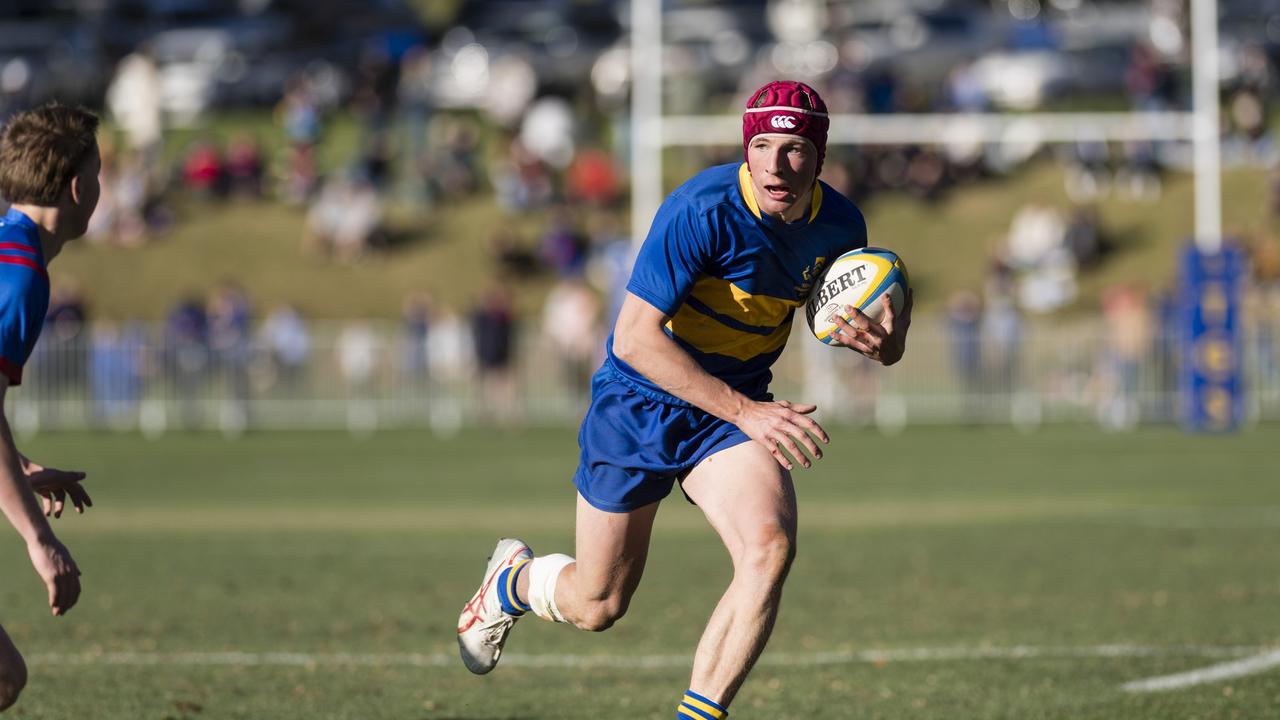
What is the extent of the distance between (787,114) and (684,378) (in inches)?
37.8

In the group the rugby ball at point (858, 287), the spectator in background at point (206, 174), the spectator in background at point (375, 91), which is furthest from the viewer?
the spectator in background at point (375, 91)

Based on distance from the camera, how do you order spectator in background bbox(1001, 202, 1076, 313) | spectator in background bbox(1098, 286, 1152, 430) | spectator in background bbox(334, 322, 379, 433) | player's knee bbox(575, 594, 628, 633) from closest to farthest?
player's knee bbox(575, 594, 628, 633), spectator in background bbox(1098, 286, 1152, 430), spectator in background bbox(334, 322, 379, 433), spectator in background bbox(1001, 202, 1076, 313)

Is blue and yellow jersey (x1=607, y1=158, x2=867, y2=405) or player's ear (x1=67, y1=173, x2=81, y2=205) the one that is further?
blue and yellow jersey (x1=607, y1=158, x2=867, y2=405)

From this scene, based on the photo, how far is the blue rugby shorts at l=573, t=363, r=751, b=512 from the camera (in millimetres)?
6613

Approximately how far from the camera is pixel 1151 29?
123 ft

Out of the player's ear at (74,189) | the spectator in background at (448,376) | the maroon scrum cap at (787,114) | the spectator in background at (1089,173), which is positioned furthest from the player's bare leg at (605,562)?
the spectator in background at (1089,173)

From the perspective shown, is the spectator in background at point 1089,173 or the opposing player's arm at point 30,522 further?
the spectator in background at point 1089,173

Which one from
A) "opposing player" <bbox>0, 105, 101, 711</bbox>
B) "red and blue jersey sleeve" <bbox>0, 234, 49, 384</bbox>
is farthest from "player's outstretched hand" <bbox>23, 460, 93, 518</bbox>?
"red and blue jersey sleeve" <bbox>0, 234, 49, 384</bbox>

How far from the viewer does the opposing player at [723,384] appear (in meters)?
6.13

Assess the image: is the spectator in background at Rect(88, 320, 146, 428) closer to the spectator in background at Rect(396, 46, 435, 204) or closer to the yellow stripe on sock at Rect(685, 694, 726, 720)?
the spectator in background at Rect(396, 46, 435, 204)

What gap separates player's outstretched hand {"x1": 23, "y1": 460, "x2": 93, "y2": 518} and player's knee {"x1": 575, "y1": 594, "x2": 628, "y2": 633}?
6.13 feet

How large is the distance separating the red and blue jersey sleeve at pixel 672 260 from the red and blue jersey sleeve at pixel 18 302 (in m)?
1.96

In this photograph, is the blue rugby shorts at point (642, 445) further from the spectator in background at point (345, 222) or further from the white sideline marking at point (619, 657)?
the spectator in background at point (345, 222)

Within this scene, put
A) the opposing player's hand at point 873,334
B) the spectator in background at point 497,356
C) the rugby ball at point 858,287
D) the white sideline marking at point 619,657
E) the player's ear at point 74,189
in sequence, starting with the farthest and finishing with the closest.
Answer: the spectator in background at point 497,356
the white sideline marking at point 619,657
the rugby ball at point 858,287
the opposing player's hand at point 873,334
the player's ear at point 74,189
